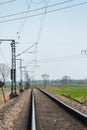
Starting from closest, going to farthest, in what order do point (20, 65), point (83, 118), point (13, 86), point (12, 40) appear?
point (83, 118) < point (12, 40) < point (13, 86) < point (20, 65)

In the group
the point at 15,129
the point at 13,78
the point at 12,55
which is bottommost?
the point at 15,129

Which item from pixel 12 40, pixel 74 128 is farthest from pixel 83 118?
pixel 12 40

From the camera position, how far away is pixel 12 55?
60312 mm

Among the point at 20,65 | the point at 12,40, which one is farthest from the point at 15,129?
the point at 20,65

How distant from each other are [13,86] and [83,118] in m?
44.0

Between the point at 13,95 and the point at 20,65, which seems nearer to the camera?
the point at 13,95

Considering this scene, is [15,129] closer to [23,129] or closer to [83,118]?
[23,129]

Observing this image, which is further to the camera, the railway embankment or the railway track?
the railway embankment

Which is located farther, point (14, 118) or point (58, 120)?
point (14, 118)

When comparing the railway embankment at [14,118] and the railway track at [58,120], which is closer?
the railway track at [58,120]

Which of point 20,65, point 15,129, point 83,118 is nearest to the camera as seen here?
point 15,129

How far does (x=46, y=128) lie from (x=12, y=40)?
141 ft

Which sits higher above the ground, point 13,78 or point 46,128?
point 13,78

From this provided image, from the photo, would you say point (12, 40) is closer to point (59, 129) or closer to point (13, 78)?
point (13, 78)
